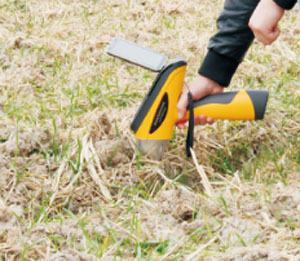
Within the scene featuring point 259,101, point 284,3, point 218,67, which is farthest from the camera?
point 218,67

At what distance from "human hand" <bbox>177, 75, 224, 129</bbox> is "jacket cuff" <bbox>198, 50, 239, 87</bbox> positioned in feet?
0.10

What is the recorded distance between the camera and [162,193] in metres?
1.94

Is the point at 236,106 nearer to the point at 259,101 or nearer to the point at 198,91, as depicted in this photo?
the point at 259,101

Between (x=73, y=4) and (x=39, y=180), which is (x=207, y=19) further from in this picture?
(x=39, y=180)

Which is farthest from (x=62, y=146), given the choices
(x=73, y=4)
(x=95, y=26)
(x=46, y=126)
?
(x=73, y=4)

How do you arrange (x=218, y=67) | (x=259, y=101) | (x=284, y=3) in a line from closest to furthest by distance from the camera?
1. (x=284, y=3)
2. (x=259, y=101)
3. (x=218, y=67)

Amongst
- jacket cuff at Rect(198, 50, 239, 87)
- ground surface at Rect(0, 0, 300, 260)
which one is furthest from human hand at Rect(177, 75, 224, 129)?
ground surface at Rect(0, 0, 300, 260)

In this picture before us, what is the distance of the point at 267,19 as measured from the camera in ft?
5.90

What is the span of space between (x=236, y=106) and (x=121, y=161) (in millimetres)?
468

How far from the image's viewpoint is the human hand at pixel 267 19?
5.88 feet

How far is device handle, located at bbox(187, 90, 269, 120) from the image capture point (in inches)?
82.2

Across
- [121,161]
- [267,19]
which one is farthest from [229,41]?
[121,161]

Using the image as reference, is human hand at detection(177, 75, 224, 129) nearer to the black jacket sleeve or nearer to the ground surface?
the black jacket sleeve

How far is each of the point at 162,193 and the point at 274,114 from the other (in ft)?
2.41
